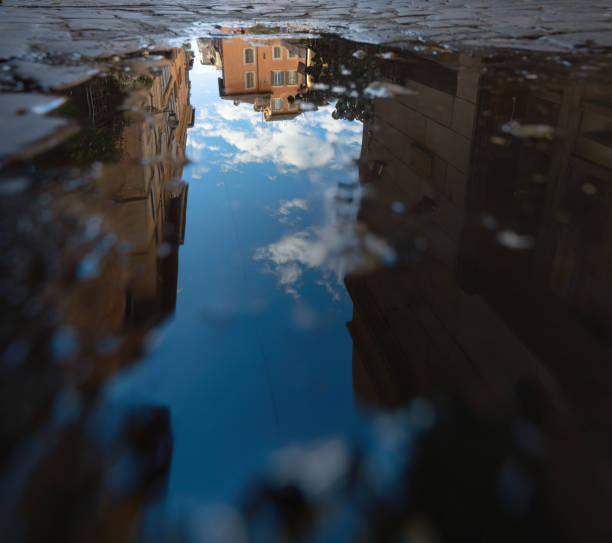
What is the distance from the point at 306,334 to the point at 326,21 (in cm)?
561

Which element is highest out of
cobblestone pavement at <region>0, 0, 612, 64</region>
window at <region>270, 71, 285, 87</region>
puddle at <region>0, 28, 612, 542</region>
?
cobblestone pavement at <region>0, 0, 612, 64</region>

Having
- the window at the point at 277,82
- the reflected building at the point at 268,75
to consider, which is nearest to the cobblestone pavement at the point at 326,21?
the reflected building at the point at 268,75

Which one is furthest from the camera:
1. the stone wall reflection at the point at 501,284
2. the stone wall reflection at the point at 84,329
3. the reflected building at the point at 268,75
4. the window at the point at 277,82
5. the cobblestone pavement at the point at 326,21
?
the window at the point at 277,82

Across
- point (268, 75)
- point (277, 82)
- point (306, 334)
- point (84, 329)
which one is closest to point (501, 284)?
point (306, 334)

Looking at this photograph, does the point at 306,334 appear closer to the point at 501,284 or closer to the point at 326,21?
the point at 501,284

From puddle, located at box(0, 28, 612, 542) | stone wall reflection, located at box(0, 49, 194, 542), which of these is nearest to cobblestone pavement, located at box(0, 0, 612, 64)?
puddle, located at box(0, 28, 612, 542)

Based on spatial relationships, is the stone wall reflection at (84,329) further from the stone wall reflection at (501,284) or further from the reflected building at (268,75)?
the reflected building at (268,75)

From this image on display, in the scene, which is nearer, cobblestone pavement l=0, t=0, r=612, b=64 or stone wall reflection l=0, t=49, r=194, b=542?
stone wall reflection l=0, t=49, r=194, b=542

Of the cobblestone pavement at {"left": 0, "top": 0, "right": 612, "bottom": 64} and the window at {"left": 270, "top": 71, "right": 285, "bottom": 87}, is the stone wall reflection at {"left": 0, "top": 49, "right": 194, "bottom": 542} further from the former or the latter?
the window at {"left": 270, "top": 71, "right": 285, "bottom": 87}

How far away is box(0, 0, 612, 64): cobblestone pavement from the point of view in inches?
160

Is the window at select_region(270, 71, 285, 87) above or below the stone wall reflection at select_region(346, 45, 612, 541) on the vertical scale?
above

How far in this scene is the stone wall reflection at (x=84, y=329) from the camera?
71 centimetres

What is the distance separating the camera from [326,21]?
5.61 m

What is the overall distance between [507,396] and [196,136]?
2.11 metres
